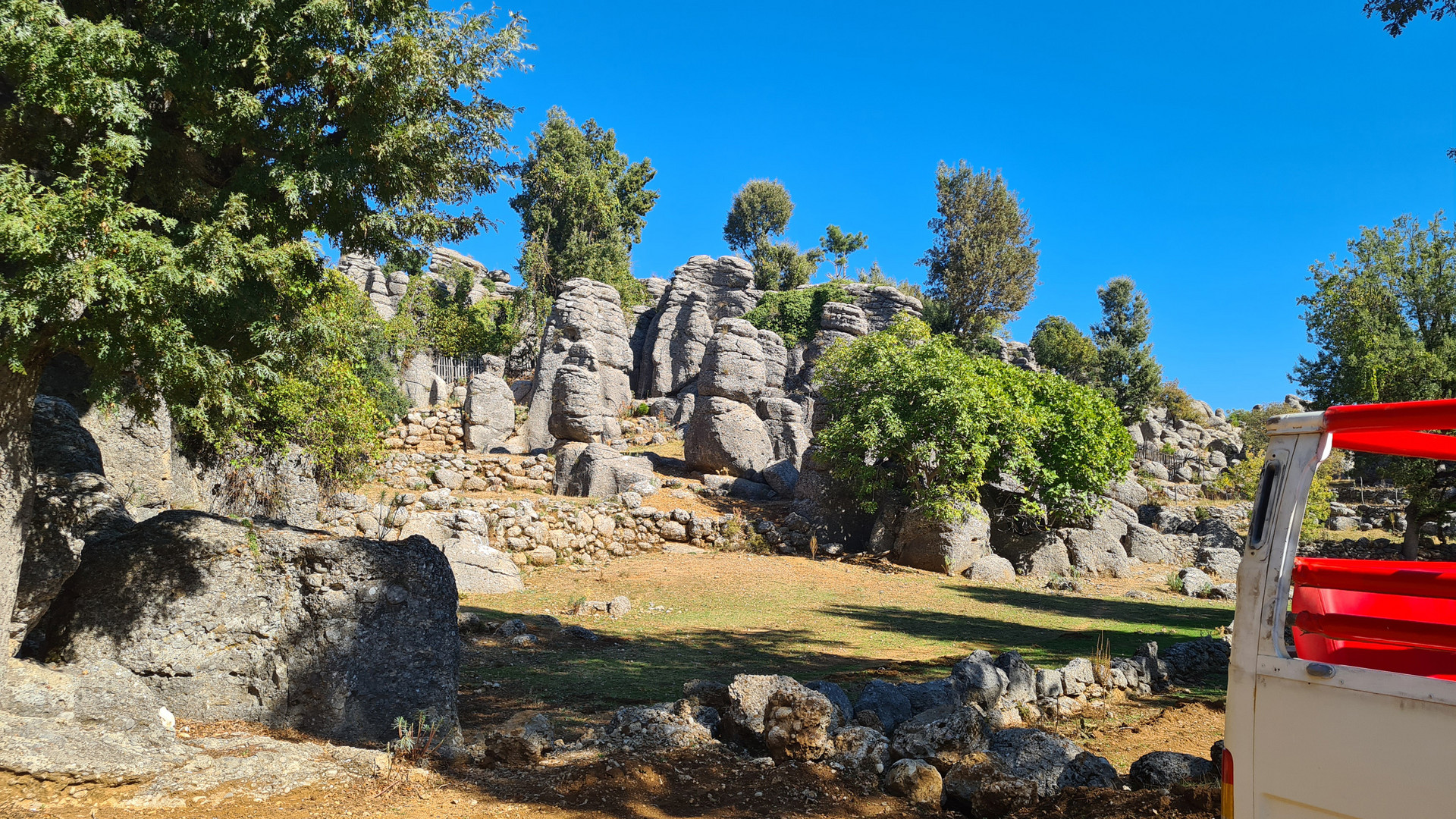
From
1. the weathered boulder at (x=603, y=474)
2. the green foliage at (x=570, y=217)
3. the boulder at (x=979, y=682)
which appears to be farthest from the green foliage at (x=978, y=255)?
the boulder at (x=979, y=682)

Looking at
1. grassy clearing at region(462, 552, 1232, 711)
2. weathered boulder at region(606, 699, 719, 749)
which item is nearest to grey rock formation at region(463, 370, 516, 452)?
grassy clearing at region(462, 552, 1232, 711)

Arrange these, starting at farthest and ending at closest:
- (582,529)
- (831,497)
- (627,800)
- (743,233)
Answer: (743,233), (831,497), (582,529), (627,800)

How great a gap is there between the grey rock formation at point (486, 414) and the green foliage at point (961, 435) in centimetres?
1268

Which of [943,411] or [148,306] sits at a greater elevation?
[943,411]

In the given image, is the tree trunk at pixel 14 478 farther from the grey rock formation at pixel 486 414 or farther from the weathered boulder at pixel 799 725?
the grey rock formation at pixel 486 414

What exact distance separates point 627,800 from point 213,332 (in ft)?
12.7

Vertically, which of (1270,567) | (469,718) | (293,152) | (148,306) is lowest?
(469,718)

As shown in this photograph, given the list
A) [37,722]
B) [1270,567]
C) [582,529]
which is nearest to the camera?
[1270,567]

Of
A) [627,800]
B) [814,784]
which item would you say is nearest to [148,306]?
[627,800]

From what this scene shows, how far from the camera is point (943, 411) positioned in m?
19.1

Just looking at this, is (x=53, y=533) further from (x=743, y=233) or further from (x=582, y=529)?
(x=743, y=233)

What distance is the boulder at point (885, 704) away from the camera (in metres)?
6.73

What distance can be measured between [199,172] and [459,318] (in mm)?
38299

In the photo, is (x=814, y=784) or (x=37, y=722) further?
(x=814, y=784)
